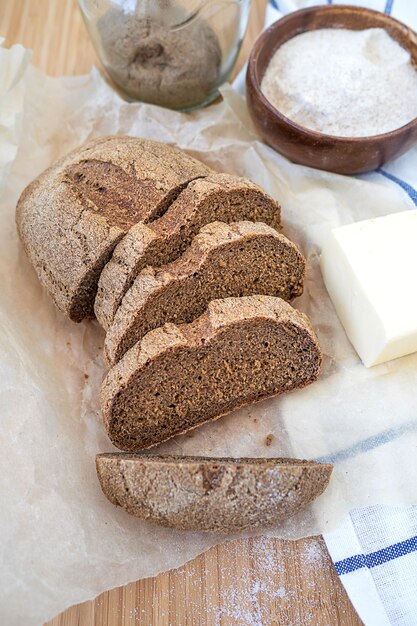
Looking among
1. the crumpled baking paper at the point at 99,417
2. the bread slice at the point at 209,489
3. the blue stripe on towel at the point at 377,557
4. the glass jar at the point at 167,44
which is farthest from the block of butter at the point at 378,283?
the glass jar at the point at 167,44

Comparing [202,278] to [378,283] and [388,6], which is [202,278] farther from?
[388,6]

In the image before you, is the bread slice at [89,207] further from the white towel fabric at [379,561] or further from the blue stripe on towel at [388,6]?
the blue stripe on towel at [388,6]

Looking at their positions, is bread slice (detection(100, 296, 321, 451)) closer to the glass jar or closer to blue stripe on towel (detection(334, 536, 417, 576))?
blue stripe on towel (detection(334, 536, 417, 576))

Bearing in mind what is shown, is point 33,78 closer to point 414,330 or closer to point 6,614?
point 414,330

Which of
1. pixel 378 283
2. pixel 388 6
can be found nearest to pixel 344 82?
pixel 388 6

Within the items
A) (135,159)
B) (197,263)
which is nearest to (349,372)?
(197,263)

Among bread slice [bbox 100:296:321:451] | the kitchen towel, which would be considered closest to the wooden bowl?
bread slice [bbox 100:296:321:451]
